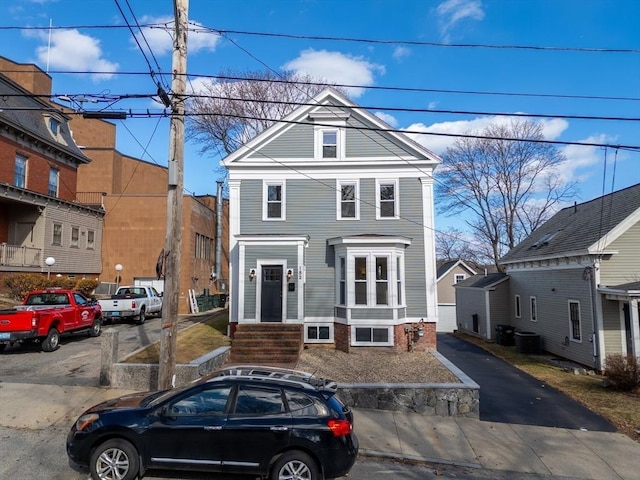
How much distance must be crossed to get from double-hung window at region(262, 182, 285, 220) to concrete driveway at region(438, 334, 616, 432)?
983 cm

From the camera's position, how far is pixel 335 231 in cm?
1762

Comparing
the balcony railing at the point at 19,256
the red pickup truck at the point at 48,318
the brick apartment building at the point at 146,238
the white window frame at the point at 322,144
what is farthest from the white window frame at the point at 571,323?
the balcony railing at the point at 19,256

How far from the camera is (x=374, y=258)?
16422 mm

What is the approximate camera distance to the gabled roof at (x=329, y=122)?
17.4 meters

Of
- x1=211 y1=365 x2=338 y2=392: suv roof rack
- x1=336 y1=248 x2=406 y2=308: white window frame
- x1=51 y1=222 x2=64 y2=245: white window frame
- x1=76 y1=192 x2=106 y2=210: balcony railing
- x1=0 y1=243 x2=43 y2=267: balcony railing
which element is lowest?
x1=211 y1=365 x2=338 y2=392: suv roof rack

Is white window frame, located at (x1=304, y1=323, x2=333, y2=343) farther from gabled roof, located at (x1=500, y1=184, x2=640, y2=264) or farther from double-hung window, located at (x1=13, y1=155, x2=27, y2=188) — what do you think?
double-hung window, located at (x1=13, y1=155, x2=27, y2=188)

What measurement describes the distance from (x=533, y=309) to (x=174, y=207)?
20827 millimetres

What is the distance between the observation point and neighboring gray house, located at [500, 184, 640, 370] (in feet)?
53.8

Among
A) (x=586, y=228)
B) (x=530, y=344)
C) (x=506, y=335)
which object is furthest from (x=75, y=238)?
(x=586, y=228)

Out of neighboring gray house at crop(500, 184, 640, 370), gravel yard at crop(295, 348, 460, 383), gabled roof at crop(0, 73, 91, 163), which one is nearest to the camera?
gravel yard at crop(295, 348, 460, 383)

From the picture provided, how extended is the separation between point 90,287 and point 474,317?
24551 millimetres

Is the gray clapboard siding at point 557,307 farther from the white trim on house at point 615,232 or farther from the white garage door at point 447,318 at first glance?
the white garage door at point 447,318

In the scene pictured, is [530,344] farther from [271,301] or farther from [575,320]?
[271,301]

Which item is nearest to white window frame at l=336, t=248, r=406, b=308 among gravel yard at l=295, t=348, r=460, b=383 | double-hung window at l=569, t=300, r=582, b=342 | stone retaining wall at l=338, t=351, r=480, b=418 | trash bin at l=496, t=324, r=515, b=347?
gravel yard at l=295, t=348, r=460, b=383
